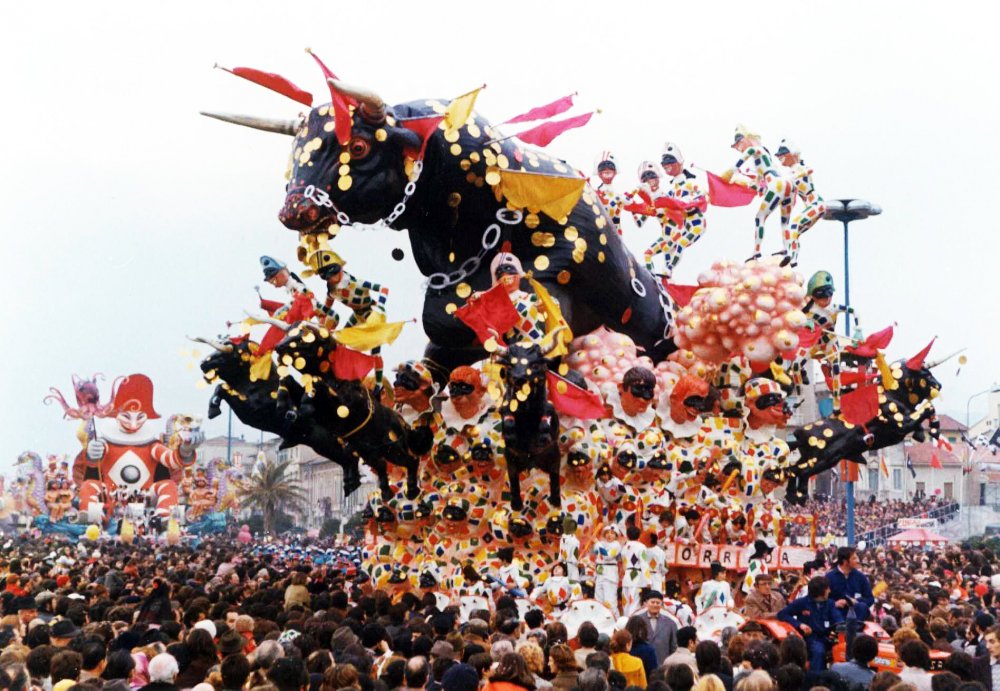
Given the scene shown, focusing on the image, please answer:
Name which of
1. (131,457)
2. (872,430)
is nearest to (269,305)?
(872,430)

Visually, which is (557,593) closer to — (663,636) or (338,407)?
(338,407)

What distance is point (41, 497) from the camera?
36.7 meters

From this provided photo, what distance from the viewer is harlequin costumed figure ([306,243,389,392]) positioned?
13.5m

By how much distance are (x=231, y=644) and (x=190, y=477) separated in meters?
30.7

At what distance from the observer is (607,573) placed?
1230cm

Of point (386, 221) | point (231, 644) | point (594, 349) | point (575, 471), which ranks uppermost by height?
point (386, 221)

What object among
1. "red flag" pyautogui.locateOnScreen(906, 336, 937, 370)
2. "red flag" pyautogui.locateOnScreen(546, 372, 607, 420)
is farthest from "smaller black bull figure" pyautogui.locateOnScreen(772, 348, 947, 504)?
"red flag" pyautogui.locateOnScreen(546, 372, 607, 420)

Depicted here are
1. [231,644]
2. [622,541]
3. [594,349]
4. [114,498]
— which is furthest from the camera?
[114,498]

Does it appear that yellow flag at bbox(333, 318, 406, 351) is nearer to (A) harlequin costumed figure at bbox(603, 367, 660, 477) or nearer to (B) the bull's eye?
(B) the bull's eye

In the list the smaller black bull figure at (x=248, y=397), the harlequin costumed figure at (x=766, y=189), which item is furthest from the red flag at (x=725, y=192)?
the smaller black bull figure at (x=248, y=397)

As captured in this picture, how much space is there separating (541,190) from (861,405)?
5.35 metres

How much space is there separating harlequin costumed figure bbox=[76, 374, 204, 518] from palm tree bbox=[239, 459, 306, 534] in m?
18.4

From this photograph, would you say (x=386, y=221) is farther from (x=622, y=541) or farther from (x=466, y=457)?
(x=622, y=541)

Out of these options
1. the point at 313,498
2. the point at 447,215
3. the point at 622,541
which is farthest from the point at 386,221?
the point at 313,498
